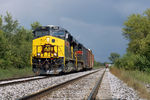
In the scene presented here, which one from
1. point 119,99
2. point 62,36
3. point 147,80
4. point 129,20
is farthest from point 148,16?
point 119,99

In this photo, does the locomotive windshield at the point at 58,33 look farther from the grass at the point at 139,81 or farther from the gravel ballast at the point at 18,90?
the gravel ballast at the point at 18,90

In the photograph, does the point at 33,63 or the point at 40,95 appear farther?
the point at 33,63

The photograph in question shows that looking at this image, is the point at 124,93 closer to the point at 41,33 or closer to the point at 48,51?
the point at 48,51

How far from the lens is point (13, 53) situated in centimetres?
2508

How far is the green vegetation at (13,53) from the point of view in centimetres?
1899

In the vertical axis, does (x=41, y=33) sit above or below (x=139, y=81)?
above

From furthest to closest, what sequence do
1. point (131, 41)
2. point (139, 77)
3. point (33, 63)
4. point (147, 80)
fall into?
1. point (131, 41)
2. point (33, 63)
3. point (139, 77)
4. point (147, 80)

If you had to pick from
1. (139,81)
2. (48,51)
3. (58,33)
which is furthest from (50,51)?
(139,81)

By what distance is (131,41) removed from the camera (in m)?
43.8

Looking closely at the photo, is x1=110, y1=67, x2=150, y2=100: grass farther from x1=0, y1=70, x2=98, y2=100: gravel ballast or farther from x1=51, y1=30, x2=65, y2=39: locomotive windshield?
x1=51, y1=30, x2=65, y2=39: locomotive windshield

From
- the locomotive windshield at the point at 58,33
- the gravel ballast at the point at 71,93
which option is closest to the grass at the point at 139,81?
the gravel ballast at the point at 71,93

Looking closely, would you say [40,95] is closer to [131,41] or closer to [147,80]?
[147,80]

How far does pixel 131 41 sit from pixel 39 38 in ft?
105

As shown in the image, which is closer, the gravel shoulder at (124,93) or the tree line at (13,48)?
the gravel shoulder at (124,93)
